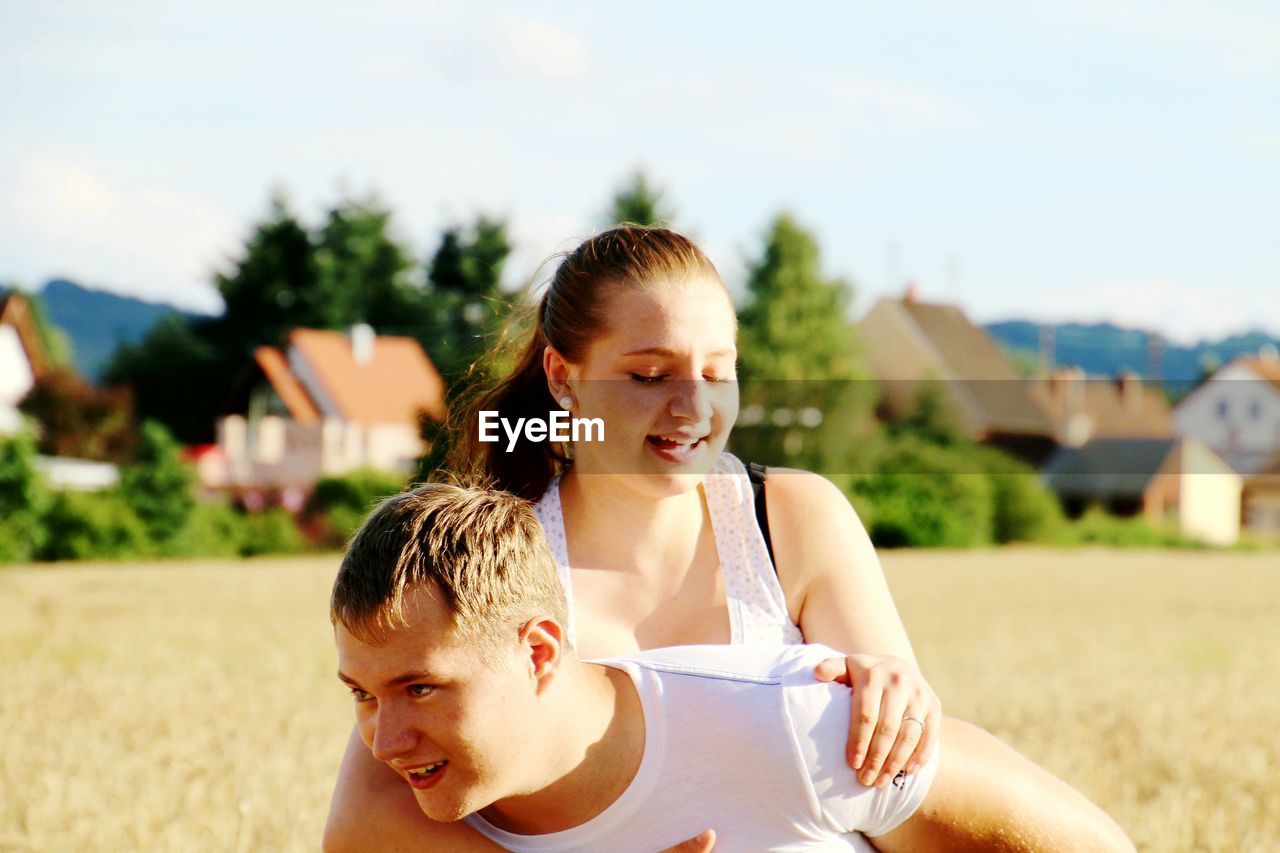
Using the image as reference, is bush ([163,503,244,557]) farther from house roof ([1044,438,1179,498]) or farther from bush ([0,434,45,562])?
house roof ([1044,438,1179,498])

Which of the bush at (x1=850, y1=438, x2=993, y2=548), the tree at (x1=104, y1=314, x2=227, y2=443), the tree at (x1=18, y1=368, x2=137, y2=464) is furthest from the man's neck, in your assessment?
the tree at (x1=104, y1=314, x2=227, y2=443)

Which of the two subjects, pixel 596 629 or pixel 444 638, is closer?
pixel 444 638

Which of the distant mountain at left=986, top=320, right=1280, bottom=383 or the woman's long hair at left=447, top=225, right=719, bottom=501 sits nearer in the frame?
the woman's long hair at left=447, top=225, right=719, bottom=501

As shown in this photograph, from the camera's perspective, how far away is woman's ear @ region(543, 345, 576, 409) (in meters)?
3.27

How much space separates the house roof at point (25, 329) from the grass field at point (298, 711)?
3232cm

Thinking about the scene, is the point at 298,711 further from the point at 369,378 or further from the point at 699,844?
the point at 369,378

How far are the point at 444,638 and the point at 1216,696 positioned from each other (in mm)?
6387

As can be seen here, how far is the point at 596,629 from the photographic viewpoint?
310cm

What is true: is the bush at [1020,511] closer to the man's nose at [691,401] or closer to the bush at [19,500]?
the bush at [19,500]

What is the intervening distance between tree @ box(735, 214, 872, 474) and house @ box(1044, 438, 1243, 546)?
10.6 metres

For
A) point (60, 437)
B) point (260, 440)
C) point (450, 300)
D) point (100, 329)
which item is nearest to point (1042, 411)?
point (450, 300)

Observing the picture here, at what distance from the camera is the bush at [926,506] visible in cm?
3397

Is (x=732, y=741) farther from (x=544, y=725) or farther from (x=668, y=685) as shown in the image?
(x=544, y=725)

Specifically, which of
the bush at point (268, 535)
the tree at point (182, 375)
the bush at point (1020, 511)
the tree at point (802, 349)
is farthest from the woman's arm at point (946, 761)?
the tree at point (182, 375)
